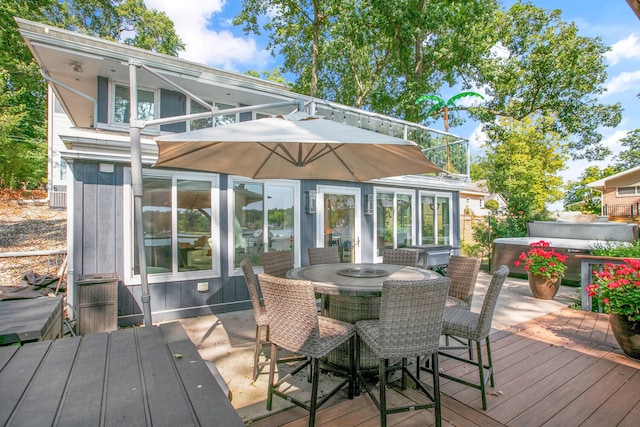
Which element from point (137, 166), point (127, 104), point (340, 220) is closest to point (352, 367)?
point (137, 166)

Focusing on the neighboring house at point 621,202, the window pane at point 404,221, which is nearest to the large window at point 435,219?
the window pane at point 404,221

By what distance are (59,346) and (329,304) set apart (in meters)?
2.04

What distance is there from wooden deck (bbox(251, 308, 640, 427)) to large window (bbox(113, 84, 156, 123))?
207 inches

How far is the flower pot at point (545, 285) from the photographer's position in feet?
19.1

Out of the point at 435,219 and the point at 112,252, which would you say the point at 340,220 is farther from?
the point at 112,252

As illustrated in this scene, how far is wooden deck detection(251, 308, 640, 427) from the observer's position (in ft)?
7.70

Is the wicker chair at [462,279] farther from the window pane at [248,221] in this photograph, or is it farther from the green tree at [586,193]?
the green tree at [586,193]

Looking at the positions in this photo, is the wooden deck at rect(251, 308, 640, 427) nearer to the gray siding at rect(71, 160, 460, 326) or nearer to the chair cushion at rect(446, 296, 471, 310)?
the chair cushion at rect(446, 296, 471, 310)

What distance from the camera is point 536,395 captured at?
2.65 m

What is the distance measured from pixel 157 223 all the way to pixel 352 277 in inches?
135

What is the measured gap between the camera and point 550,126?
1530cm

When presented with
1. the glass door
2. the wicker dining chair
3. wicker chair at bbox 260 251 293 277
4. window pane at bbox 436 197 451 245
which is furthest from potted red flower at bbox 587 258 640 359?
window pane at bbox 436 197 451 245

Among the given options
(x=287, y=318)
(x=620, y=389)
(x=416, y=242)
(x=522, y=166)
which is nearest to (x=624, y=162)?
(x=522, y=166)

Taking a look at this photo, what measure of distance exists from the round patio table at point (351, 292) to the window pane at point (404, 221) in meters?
4.77
